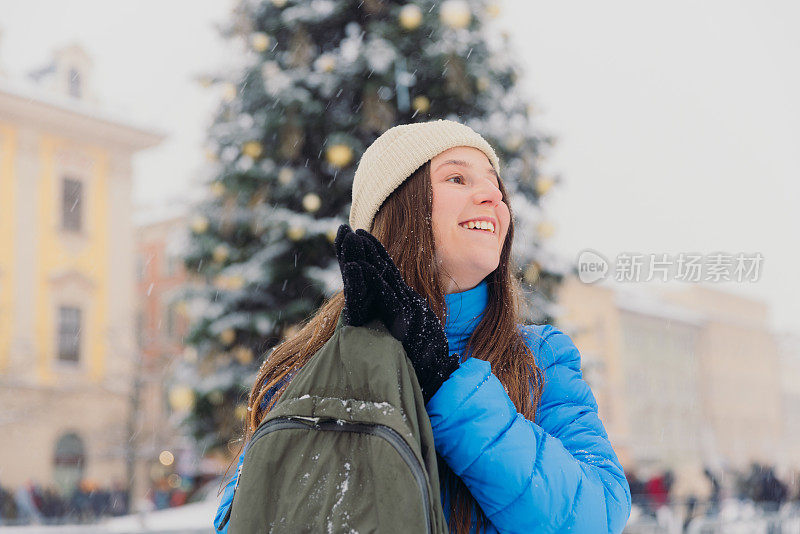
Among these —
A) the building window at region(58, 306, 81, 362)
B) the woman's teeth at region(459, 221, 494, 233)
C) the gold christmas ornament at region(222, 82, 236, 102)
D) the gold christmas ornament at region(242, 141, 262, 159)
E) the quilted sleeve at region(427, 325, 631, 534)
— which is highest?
the gold christmas ornament at region(222, 82, 236, 102)

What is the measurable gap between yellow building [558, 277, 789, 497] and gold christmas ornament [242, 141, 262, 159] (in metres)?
35.2

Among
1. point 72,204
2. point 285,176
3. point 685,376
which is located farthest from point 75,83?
point 685,376

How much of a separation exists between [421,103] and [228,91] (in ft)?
5.26

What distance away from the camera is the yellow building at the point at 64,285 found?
23.6 metres

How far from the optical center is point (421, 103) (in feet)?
19.7

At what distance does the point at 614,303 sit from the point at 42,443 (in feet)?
101

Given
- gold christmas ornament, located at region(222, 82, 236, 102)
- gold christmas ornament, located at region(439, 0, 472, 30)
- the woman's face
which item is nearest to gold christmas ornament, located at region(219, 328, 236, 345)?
gold christmas ornament, located at region(222, 82, 236, 102)

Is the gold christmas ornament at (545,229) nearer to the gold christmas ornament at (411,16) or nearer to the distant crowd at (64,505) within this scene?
the gold christmas ornament at (411,16)

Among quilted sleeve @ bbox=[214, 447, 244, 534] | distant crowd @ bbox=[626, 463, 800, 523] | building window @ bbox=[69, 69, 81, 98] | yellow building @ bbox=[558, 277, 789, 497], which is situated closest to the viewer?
quilted sleeve @ bbox=[214, 447, 244, 534]

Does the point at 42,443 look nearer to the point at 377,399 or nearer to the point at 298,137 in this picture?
the point at 298,137

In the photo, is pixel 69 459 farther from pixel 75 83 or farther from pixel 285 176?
pixel 285 176

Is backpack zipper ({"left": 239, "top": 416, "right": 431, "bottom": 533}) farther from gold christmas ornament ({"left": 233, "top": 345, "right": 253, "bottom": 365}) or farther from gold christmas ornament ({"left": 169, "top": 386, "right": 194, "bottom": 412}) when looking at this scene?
gold christmas ornament ({"left": 169, "top": 386, "right": 194, "bottom": 412})

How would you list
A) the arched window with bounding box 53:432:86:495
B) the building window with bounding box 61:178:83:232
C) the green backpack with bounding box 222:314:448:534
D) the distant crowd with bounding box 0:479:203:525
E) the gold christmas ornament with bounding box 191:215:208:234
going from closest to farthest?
the green backpack with bounding box 222:314:448:534 → the gold christmas ornament with bounding box 191:215:208:234 → the distant crowd with bounding box 0:479:203:525 → the arched window with bounding box 53:432:86:495 → the building window with bounding box 61:178:83:232

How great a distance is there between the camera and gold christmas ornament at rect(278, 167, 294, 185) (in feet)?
20.2
